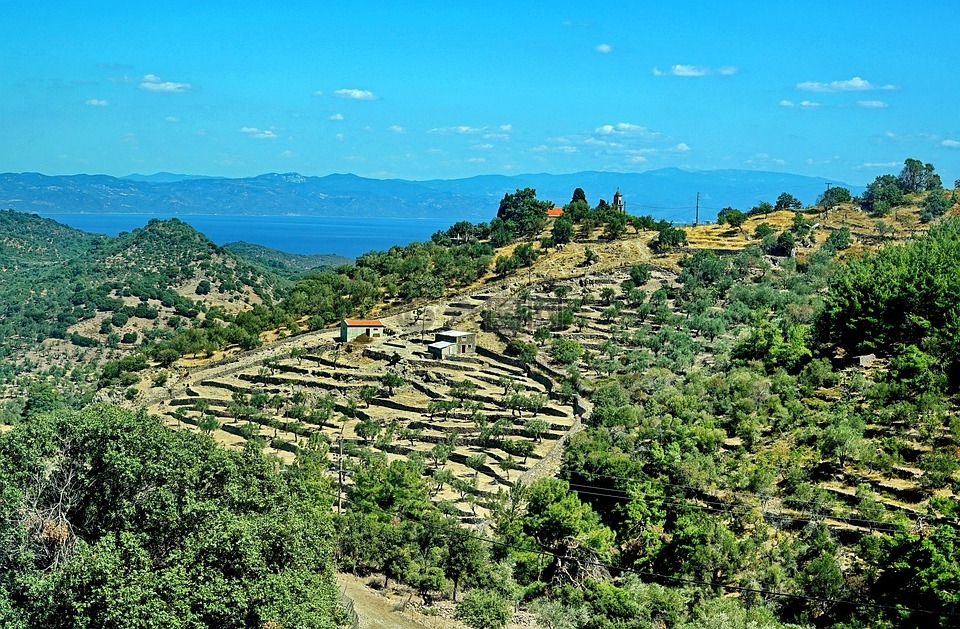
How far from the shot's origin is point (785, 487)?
3222 cm

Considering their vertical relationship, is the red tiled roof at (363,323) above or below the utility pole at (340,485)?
above

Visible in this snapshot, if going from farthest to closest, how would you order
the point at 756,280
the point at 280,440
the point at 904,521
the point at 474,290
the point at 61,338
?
the point at 61,338 < the point at 474,290 < the point at 756,280 < the point at 280,440 < the point at 904,521

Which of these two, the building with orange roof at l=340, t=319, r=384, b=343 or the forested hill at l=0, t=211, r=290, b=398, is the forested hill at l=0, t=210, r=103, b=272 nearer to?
the forested hill at l=0, t=211, r=290, b=398

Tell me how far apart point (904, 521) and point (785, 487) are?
5288 mm

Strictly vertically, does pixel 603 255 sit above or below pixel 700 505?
above

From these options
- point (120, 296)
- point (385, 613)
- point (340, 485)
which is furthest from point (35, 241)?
point (385, 613)

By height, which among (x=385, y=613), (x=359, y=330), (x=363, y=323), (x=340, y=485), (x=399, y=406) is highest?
(x=363, y=323)

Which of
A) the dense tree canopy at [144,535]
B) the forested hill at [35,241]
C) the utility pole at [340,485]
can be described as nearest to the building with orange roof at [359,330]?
the utility pole at [340,485]

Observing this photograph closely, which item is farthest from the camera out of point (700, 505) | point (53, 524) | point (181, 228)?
point (181, 228)

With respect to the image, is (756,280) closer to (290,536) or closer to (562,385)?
(562,385)

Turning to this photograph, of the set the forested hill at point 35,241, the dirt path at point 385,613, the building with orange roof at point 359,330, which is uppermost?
the forested hill at point 35,241

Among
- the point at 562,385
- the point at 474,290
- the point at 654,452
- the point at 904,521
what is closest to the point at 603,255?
the point at 474,290

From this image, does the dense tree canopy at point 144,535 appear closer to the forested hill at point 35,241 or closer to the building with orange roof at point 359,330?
the building with orange roof at point 359,330

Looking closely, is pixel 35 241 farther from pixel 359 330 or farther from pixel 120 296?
pixel 359 330
